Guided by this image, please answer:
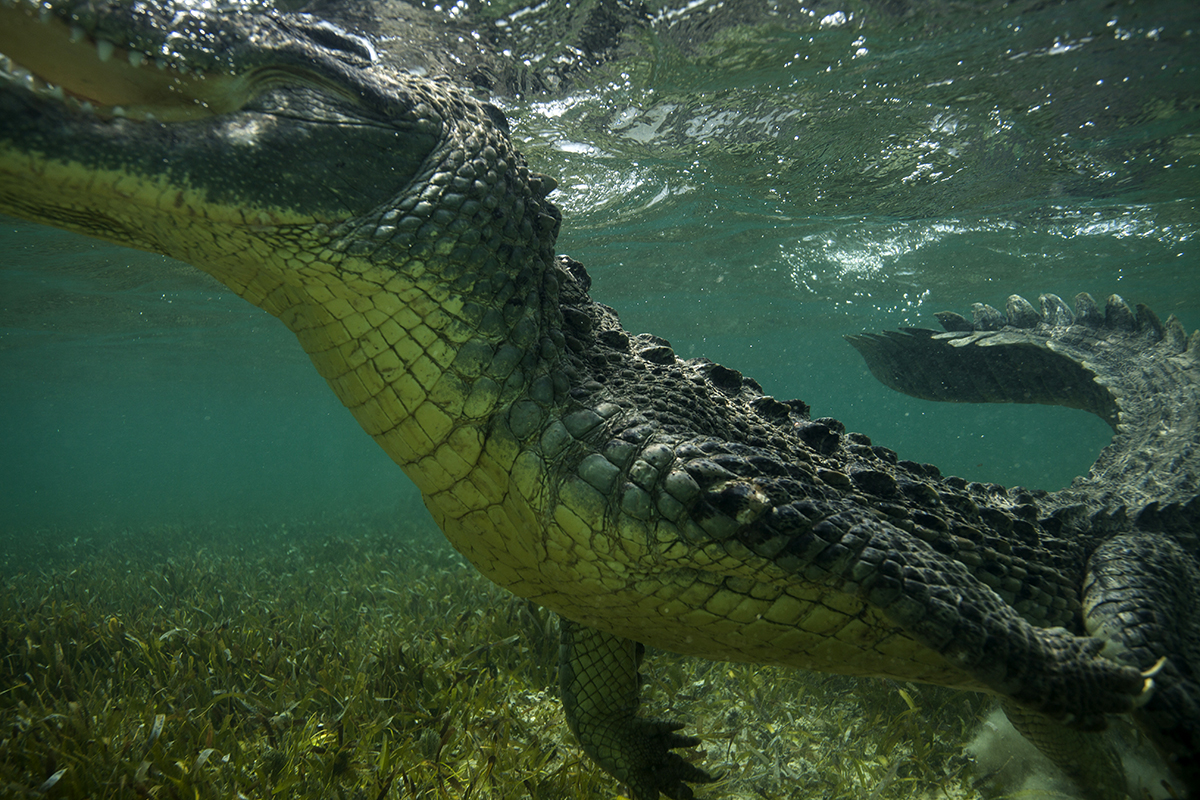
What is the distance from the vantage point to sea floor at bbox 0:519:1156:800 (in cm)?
259

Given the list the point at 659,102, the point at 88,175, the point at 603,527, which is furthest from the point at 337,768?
the point at 659,102

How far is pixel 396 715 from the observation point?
3215mm

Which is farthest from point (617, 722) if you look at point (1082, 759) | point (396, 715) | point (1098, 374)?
point (1098, 374)

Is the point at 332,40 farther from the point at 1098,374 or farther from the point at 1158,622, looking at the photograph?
the point at 1098,374

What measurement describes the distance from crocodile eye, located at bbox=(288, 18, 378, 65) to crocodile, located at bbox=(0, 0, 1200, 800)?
2 centimetres

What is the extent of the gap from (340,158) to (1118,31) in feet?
23.3

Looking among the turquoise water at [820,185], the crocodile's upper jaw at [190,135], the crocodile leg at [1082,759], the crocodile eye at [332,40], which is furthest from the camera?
the turquoise water at [820,185]

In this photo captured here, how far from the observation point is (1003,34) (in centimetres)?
564

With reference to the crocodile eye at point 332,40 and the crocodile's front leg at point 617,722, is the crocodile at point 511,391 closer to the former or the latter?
the crocodile eye at point 332,40

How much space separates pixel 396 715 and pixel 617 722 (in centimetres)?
127

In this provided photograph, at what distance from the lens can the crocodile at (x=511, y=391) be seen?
1.71 metres

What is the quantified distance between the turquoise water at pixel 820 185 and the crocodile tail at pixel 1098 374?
9.48 feet

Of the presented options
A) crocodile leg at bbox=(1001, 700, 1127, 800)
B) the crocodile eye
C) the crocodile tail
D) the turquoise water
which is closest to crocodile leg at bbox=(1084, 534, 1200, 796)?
the crocodile tail

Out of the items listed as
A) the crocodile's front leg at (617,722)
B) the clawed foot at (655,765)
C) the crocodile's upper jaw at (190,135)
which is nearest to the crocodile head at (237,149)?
the crocodile's upper jaw at (190,135)
